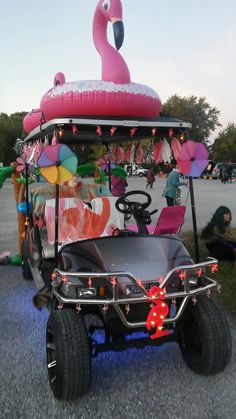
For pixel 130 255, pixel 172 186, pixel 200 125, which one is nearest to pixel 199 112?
pixel 200 125

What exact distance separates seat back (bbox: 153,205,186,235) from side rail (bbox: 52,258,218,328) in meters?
1.24

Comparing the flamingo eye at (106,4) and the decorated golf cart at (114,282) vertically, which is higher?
the flamingo eye at (106,4)

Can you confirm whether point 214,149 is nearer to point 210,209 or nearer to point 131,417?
point 210,209

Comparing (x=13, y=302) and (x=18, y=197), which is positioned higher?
A: (x=18, y=197)

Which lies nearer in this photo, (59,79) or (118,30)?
(118,30)

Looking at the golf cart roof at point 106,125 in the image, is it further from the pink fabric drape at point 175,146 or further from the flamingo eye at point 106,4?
the flamingo eye at point 106,4

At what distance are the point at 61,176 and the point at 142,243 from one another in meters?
0.85

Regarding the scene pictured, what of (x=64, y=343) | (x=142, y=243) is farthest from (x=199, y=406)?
(x=142, y=243)

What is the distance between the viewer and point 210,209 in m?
14.4

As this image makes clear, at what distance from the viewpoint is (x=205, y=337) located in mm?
2979

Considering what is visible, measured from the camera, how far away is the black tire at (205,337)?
116 inches

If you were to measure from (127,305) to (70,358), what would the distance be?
52cm

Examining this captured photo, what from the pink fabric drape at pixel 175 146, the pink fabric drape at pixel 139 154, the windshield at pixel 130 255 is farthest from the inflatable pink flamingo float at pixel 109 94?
the pink fabric drape at pixel 139 154

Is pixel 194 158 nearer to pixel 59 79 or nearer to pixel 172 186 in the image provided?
pixel 59 79
